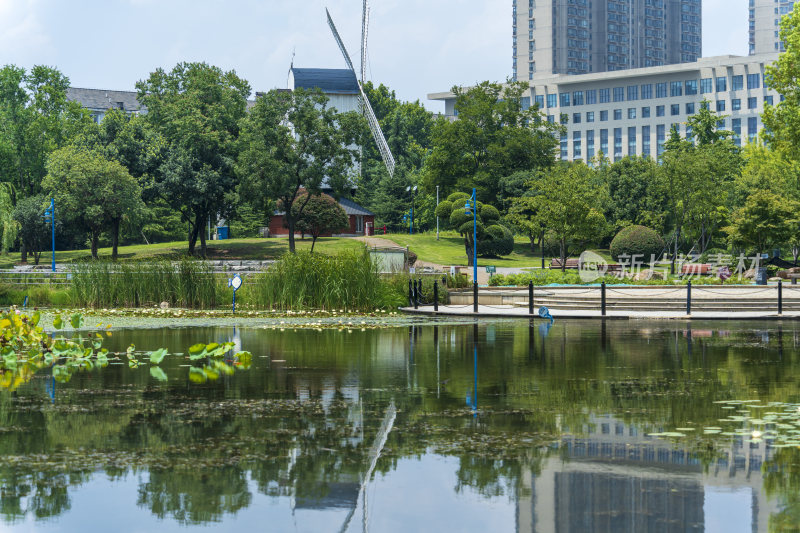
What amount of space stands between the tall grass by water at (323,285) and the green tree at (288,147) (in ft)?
120

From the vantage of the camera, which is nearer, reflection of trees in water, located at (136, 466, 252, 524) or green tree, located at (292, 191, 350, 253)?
reflection of trees in water, located at (136, 466, 252, 524)

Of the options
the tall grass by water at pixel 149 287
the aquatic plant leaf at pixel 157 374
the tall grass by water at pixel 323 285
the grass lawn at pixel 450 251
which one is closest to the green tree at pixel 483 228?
the grass lawn at pixel 450 251

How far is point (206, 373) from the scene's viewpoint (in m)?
15.9

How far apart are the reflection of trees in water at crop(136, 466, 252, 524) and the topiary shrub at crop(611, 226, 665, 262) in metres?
62.7

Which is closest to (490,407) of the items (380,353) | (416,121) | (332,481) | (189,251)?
(332,481)

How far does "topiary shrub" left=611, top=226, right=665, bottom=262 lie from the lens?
226 ft

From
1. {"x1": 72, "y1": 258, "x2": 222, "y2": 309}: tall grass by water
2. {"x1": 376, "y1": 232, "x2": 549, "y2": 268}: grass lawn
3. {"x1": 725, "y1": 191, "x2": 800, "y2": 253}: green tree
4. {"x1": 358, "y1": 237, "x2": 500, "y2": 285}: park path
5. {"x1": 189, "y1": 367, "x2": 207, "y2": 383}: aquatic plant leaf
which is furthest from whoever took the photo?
{"x1": 376, "y1": 232, "x2": 549, "y2": 268}: grass lawn

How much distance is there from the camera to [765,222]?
169 feet

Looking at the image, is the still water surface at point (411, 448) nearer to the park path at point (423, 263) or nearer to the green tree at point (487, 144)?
the park path at point (423, 263)

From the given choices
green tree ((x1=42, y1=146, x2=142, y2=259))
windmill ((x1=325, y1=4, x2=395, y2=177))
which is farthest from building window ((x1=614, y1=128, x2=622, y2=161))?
green tree ((x1=42, y1=146, x2=142, y2=259))

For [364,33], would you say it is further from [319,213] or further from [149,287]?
[149,287]

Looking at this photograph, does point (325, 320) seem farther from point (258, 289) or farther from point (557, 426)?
point (557, 426)

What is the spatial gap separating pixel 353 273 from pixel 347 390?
1998cm

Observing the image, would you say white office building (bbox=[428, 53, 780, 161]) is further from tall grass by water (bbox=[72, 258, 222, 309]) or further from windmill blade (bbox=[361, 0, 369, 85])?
tall grass by water (bbox=[72, 258, 222, 309])
